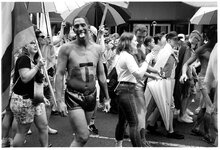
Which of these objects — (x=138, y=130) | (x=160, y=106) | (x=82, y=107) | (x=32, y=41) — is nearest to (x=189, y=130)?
(x=160, y=106)

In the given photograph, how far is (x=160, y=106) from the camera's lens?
18.5 feet

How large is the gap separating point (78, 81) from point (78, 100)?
0.22 meters

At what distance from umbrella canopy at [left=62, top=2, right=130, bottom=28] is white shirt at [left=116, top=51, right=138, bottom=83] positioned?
1902 mm

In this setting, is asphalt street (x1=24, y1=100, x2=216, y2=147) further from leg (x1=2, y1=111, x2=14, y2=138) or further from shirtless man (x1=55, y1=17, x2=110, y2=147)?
shirtless man (x1=55, y1=17, x2=110, y2=147)

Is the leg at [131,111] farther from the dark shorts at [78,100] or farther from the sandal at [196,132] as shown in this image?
the sandal at [196,132]

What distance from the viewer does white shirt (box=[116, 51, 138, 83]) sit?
4.24 m

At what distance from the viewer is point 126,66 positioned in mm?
4336

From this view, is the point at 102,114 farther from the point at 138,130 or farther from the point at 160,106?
the point at 138,130

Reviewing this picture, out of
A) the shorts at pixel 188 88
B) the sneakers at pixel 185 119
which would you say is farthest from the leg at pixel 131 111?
the shorts at pixel 188 88

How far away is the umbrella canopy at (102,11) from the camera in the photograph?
6.13 metres

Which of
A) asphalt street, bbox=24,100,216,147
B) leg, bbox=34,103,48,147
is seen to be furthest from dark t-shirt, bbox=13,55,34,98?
asphalt street, bbox=24,100,216,147

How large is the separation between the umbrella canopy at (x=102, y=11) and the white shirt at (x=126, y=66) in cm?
190

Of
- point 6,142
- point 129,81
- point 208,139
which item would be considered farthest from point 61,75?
point 208,139

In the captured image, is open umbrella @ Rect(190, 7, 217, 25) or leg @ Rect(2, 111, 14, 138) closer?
leg @ Rect(2, 111, 14, 138)
